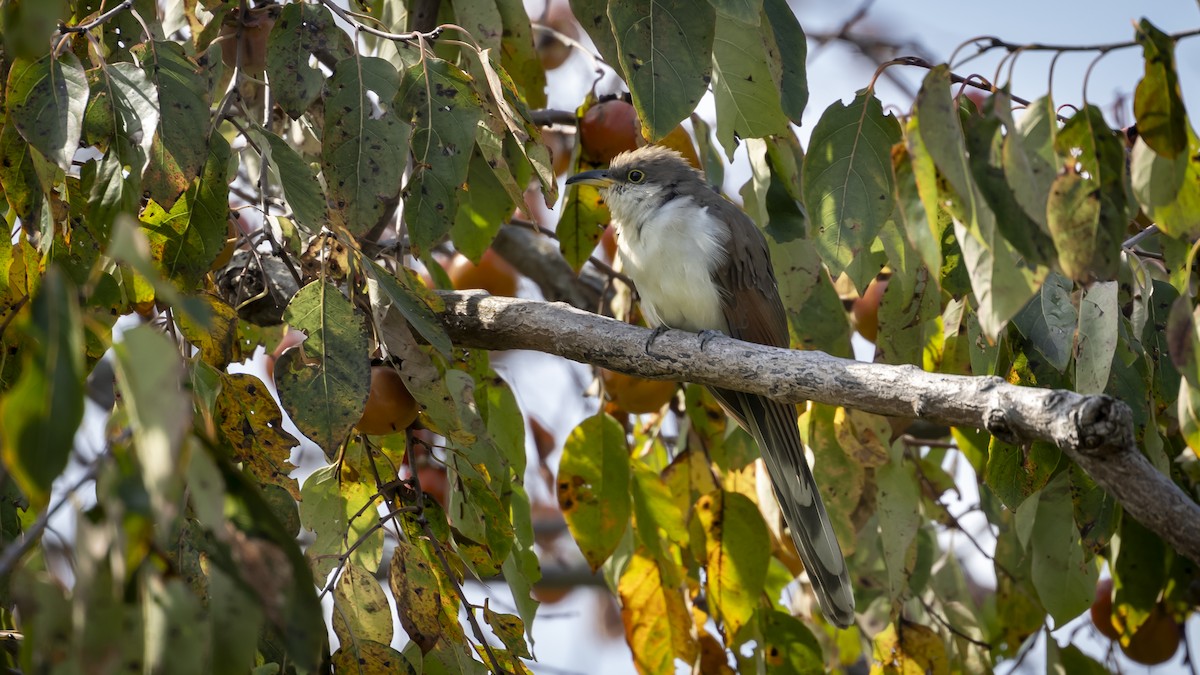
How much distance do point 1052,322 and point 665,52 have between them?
44.9 inches

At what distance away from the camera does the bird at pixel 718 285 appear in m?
3.66

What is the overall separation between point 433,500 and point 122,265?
3.21 feet

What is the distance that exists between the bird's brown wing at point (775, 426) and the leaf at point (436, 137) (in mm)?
1211

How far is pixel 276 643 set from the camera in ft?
8.13

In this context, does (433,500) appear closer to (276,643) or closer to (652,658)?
(276,643)

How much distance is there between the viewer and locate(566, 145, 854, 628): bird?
3.66 m

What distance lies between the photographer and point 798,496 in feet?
12.2

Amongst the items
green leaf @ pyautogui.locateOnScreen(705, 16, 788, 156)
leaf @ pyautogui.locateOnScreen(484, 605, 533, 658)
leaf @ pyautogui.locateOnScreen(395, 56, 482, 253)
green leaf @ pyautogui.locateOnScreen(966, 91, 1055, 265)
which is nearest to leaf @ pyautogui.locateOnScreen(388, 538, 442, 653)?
leaf @ pyautogui.locateOnScreen(484, 605, 533, 658)

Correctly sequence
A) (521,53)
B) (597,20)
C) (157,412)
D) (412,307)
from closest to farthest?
1. (157,412)
2. (412,307)
3. (597,20)
4. (521,53)

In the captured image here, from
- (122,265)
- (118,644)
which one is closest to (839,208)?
(122,265)

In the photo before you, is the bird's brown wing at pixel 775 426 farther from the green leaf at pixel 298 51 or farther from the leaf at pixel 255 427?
the green leaf at pixel 298 51

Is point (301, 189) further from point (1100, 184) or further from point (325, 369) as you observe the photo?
point (1100, 184)

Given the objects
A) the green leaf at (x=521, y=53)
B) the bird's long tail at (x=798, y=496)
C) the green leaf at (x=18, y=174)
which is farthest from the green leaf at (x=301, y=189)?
the bird's long tail at (x=798, y=496)

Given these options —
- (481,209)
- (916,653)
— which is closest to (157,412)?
(481,209)
